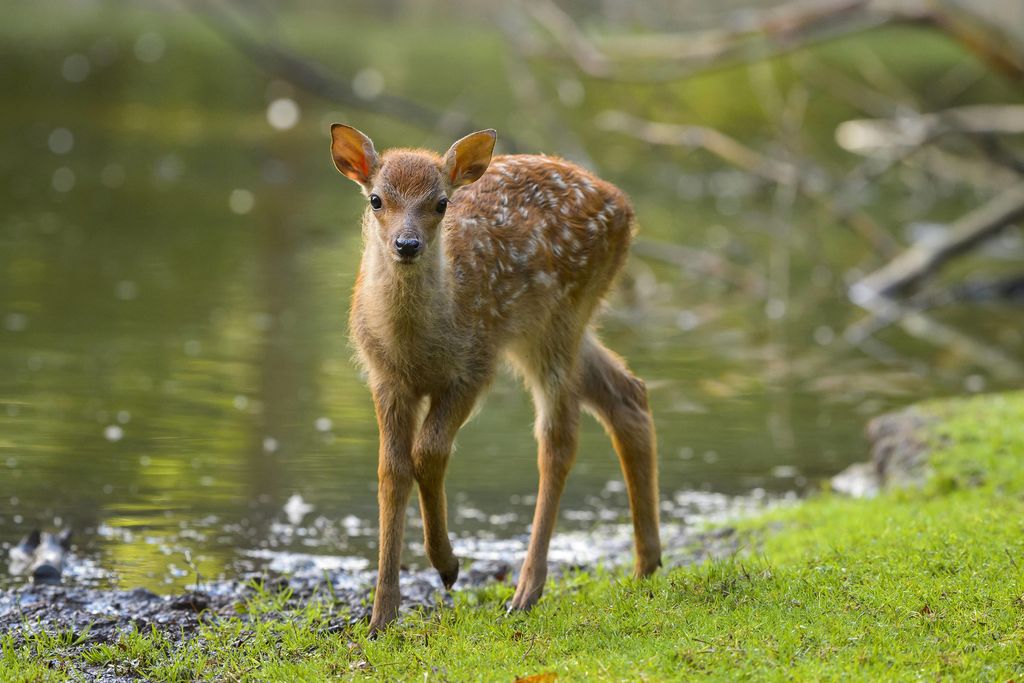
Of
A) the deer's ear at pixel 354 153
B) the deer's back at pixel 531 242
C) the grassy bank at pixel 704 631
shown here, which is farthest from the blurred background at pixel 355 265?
the deer's ear at pixel 354 153

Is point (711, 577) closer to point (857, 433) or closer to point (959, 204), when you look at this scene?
point (857, 433)

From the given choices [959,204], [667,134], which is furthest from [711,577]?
[959,204]

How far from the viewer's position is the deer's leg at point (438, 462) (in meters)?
6.34

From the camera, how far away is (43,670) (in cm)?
581

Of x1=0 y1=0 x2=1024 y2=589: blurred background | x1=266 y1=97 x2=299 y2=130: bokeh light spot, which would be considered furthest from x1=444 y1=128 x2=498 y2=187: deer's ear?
x1=266 y1=97 x2=299 y2=130: bokeh light spot

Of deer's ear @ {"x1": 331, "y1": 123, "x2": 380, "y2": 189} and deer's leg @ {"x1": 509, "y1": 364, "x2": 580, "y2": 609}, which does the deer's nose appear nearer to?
deer's ear @ {"x1": 331, "y1": 123, "x2": 380, "y2": 189}

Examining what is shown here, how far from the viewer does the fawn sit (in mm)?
6355

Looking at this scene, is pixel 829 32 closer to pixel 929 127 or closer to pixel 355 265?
pixel 929 127

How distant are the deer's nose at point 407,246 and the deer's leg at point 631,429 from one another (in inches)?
55.2

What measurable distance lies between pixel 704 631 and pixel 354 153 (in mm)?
2495

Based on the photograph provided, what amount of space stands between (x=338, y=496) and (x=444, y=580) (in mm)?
2549

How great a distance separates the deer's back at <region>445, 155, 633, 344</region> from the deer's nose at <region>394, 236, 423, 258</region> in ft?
1.53

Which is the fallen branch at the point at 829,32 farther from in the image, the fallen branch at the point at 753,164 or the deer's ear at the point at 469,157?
the deer's ear at the point at 469,157

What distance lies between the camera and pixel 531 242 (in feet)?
22.7
